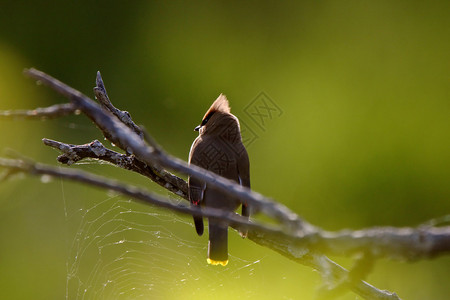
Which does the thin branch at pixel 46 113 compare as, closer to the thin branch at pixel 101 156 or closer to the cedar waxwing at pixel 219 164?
the thin branch at pixel 101 156

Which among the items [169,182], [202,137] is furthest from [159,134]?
[169,182]

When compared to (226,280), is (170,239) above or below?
above

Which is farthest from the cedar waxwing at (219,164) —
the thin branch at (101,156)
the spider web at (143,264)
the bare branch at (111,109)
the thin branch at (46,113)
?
the thin branch at (46,113)

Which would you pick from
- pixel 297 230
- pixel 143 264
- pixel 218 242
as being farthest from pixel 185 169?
pixel 143 264

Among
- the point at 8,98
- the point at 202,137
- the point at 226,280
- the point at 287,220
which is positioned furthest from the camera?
the point at 8,98

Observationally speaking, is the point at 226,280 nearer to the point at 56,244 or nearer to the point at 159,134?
the point at 56,244

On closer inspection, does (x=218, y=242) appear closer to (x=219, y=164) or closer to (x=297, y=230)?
(x=219, y=164)
